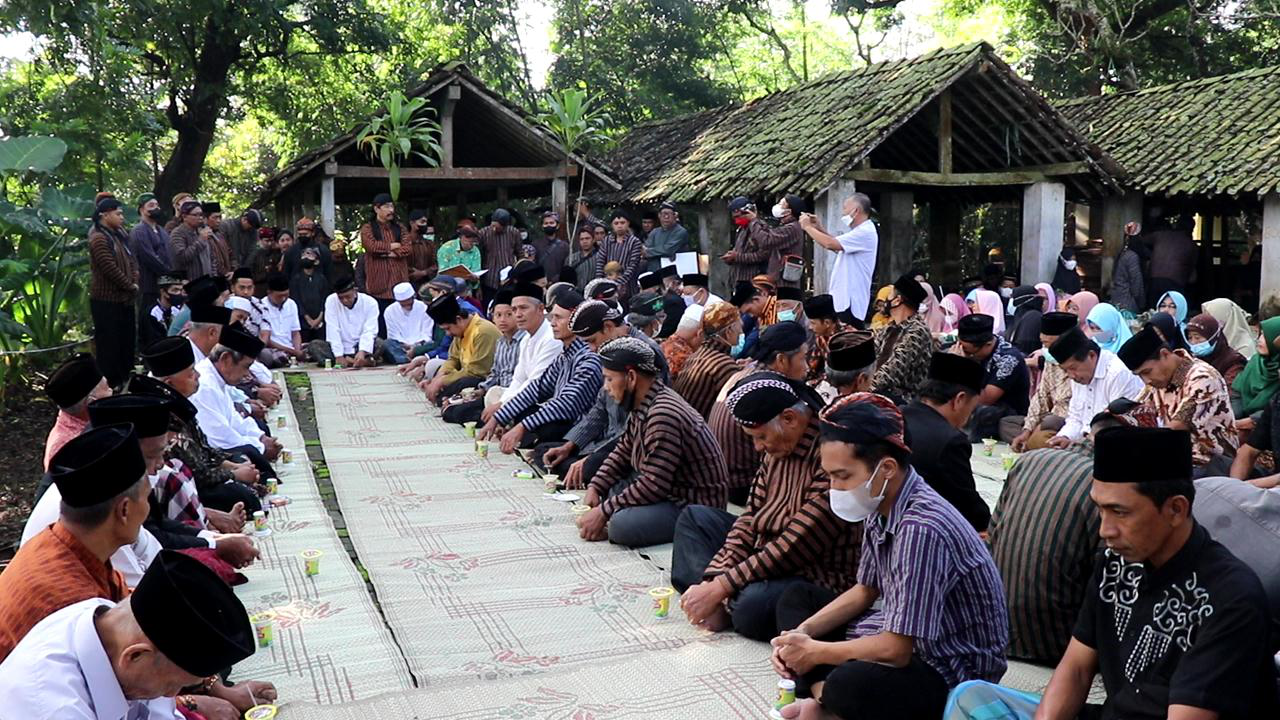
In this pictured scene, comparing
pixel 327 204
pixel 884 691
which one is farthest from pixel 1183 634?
pixel 327 204

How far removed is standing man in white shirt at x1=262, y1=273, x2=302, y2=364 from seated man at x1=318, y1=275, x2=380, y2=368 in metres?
0.41

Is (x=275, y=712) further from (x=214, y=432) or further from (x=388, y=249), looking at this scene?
(x=388, y=249)

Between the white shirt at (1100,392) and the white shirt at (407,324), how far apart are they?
7628 millimetres

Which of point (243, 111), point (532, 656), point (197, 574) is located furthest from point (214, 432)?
point (243, 111)

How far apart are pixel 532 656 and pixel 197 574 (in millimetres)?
2030

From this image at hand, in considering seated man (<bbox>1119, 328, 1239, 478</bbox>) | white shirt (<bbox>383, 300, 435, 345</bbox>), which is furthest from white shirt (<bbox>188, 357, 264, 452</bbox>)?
white shirt (<bbox>383, 300, 435, 345</bbox>)

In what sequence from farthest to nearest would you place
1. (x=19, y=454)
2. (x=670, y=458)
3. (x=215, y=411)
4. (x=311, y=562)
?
(x=19, y=454)
(x=215, y=411)
(x=670, y=458)
(x=311, y=562)

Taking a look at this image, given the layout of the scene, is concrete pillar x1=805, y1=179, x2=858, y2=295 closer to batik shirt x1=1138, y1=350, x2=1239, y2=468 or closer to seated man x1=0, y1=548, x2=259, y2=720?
batik shirt x1=1138, y1=350, x2=1239, y2=468

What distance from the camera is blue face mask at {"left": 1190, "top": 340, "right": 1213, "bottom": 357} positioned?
7.79 m

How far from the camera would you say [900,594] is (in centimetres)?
318

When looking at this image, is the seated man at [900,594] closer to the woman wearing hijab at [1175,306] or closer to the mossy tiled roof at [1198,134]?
the woman wearing hijab at [1175,306]

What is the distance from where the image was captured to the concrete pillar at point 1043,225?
14078 mm

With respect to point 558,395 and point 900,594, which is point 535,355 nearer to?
point 558,395

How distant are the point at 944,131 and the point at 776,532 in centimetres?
1032
